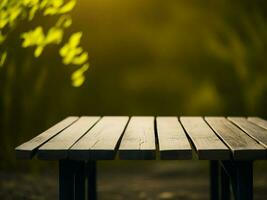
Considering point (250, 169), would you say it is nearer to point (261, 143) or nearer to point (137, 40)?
point (261, 143)

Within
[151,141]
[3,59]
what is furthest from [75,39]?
[151,141]

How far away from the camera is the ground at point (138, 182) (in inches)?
198

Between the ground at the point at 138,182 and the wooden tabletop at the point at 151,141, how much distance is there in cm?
175

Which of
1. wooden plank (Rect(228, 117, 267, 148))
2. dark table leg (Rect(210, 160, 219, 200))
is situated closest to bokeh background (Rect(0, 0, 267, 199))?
dark table leg (Rect(210, 160, 219, 200))

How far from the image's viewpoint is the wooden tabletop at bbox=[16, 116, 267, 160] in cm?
227

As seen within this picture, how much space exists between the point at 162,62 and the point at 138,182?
4.31ft

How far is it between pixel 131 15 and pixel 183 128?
10.3 feet

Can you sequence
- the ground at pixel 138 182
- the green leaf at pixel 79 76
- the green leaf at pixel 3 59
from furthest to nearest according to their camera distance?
1. the green leaf at pixel 3 59
2. the green leaf at pixel 79 76
3. the ground at pixel 138 182

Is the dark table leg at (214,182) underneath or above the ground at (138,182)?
above

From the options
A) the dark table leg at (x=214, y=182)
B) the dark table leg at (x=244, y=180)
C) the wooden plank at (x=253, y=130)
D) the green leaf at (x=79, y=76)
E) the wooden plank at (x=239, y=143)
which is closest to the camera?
the wooden plank at (x=239, y=143)

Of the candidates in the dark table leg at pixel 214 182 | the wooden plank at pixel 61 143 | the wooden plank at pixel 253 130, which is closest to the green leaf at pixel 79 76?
the dark table leg at pixel 214 182

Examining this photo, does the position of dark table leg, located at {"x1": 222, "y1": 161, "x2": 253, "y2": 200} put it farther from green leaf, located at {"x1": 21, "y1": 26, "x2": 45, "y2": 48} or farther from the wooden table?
green leaf, located at {"x1": 21, "y1": 26, "x2": 45, "y2": 48}

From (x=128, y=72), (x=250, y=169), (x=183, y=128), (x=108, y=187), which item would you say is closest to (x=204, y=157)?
(x=250, y=169)

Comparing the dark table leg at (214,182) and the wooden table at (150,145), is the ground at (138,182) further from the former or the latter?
the wooden table at (150,145)
